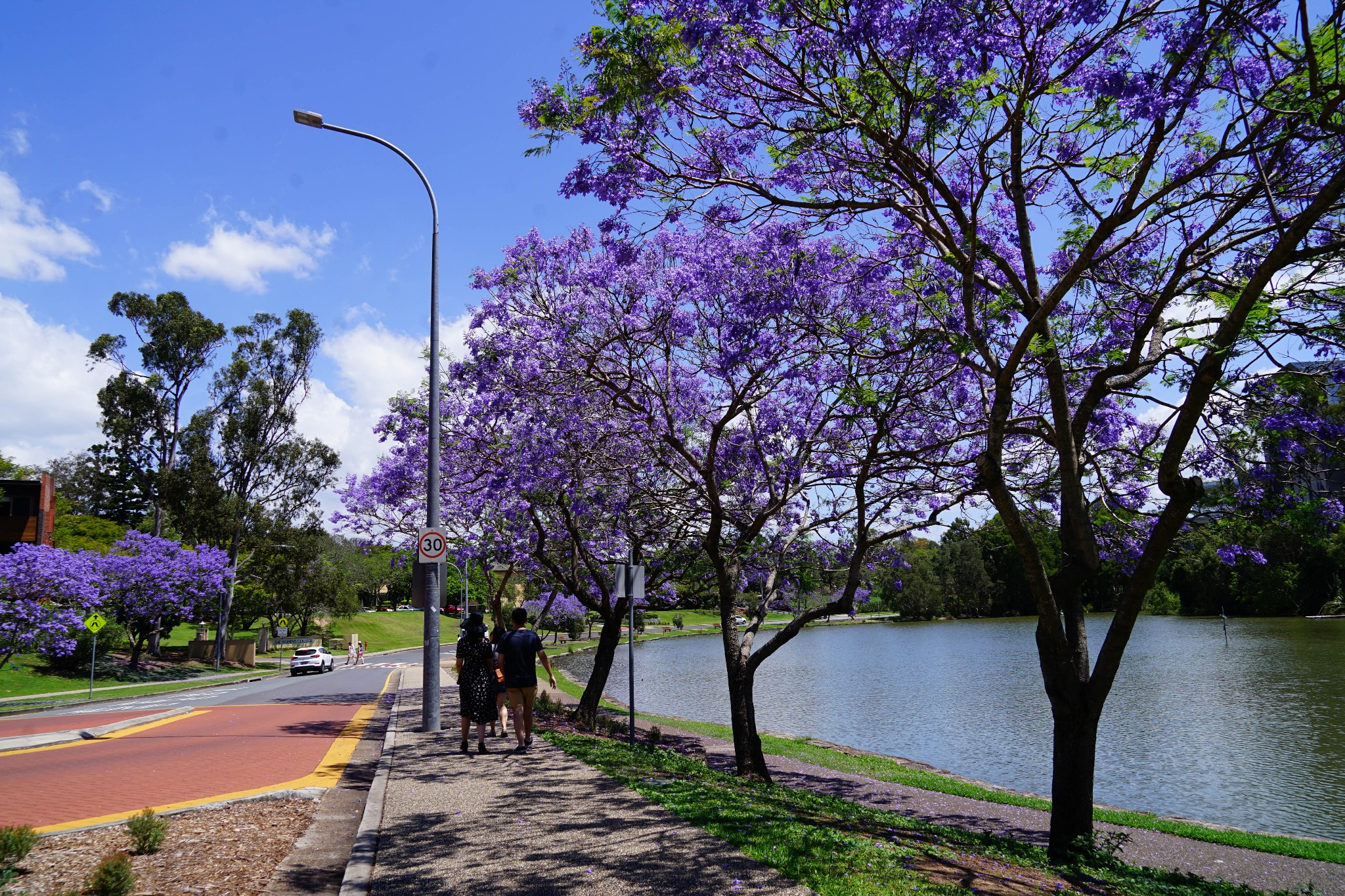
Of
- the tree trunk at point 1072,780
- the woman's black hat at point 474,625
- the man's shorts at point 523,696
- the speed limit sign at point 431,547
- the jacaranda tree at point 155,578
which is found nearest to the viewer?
the tree trunk at point 1072,780

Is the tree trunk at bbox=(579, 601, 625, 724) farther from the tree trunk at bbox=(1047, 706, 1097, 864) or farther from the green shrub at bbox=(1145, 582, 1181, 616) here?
the green shrub at bbox=(1145, 582, 1181, 616)

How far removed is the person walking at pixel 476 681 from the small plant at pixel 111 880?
5108 mm

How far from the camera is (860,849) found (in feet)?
19.2

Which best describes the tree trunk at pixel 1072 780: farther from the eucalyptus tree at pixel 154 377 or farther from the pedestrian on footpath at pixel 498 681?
the eucalyptus tree at pixel 154 377

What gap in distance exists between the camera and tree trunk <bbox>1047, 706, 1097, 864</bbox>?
7961mm

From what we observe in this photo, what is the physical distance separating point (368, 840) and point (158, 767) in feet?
20.2

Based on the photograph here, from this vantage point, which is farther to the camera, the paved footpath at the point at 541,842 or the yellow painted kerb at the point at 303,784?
the yellow painted kerb at the point at 303,784

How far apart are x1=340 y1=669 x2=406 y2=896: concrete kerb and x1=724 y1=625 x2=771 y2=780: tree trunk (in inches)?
198

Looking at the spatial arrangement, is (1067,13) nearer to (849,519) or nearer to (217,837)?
(849,519)

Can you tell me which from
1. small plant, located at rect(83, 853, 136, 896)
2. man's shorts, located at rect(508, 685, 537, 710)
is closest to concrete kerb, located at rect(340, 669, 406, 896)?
small plant, located at rect(83, 853, 136, 896)

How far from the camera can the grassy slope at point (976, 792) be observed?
10.3 m

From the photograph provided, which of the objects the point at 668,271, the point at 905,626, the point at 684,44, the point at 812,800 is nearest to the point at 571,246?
the point at 668,271

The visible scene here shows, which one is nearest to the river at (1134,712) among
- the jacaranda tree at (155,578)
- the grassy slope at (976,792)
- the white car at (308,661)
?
the grassy slope at (976,792)

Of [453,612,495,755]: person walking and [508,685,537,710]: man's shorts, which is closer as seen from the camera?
[453,612,495,755]: person walking
